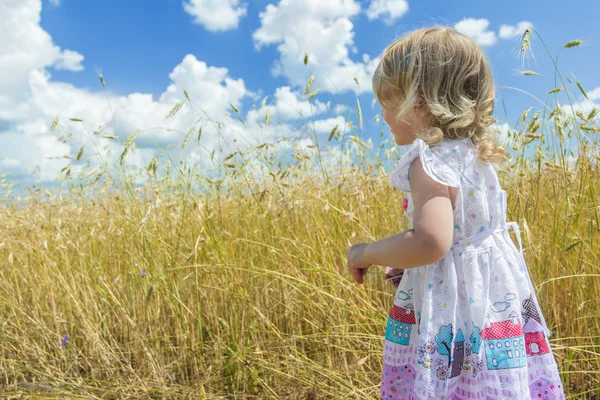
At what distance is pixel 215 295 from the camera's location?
1993 millimetres

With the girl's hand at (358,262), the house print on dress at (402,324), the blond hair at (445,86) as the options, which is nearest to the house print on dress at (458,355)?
the house print on dress at (402,324)

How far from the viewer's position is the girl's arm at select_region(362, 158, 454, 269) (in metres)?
0.96

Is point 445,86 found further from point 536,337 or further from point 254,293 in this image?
→ point 254,293

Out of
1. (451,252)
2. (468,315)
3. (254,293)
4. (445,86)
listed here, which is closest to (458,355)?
(468,315)

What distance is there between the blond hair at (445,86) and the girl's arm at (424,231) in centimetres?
13

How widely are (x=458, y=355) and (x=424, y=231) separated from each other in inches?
11.7

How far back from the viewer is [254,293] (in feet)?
6.59

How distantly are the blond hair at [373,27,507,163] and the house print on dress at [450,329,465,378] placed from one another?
1.26 ft

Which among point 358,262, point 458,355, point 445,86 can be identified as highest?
point 445,86

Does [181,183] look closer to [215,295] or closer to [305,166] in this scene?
[215,295]

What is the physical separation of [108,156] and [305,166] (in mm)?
1088

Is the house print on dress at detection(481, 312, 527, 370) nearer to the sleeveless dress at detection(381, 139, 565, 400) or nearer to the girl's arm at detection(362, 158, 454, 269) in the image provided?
the sleeveless dress at detection(381, 139, 565, 400)

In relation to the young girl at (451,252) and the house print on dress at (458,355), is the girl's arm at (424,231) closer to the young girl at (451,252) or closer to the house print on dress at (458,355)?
the young girl at (451,252)

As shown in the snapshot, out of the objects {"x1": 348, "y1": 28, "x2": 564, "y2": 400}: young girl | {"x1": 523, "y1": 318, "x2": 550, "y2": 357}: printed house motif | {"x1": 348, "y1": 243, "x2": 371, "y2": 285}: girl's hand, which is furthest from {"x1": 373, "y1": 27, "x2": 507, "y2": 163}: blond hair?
{"x1": 523, "y1": 318, "x2": 550, "y2": 357}: printed house motif
